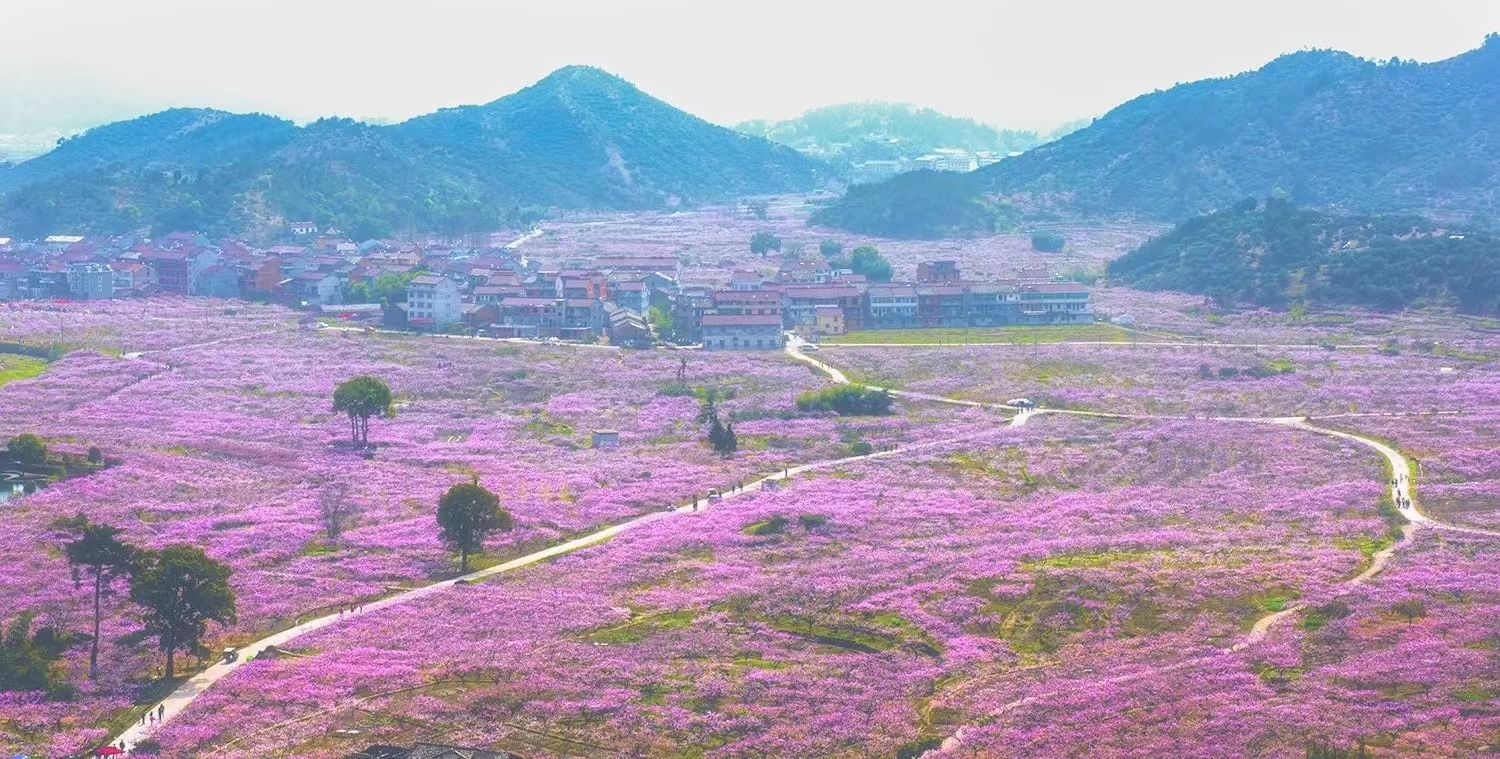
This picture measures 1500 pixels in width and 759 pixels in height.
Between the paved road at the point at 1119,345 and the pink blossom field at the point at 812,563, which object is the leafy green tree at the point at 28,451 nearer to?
the pink blossom field at the point at 812,563

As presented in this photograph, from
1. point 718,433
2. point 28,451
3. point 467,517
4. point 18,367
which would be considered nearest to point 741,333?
point 718,433

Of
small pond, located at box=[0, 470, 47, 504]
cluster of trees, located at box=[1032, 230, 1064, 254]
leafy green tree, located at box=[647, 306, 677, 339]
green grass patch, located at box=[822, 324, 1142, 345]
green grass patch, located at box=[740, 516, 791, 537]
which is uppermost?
cluster of trees, located at box=[1032, 230, 1064, 254]

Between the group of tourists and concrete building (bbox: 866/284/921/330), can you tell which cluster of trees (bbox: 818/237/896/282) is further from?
the group of tourists

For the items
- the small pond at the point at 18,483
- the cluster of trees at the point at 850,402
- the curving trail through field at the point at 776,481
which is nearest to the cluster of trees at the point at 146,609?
the curving trail through field at the point at 776,481

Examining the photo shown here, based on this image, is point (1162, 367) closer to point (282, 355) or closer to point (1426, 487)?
point (1426, 487)

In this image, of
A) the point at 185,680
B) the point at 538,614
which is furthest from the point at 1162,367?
the point at 185,680

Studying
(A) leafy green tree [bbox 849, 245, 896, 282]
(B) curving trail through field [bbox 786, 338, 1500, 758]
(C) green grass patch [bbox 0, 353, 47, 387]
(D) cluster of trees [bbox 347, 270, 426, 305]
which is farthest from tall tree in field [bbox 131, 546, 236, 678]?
(A) leafy green tree [bbox 849, 245, 896, 282]
